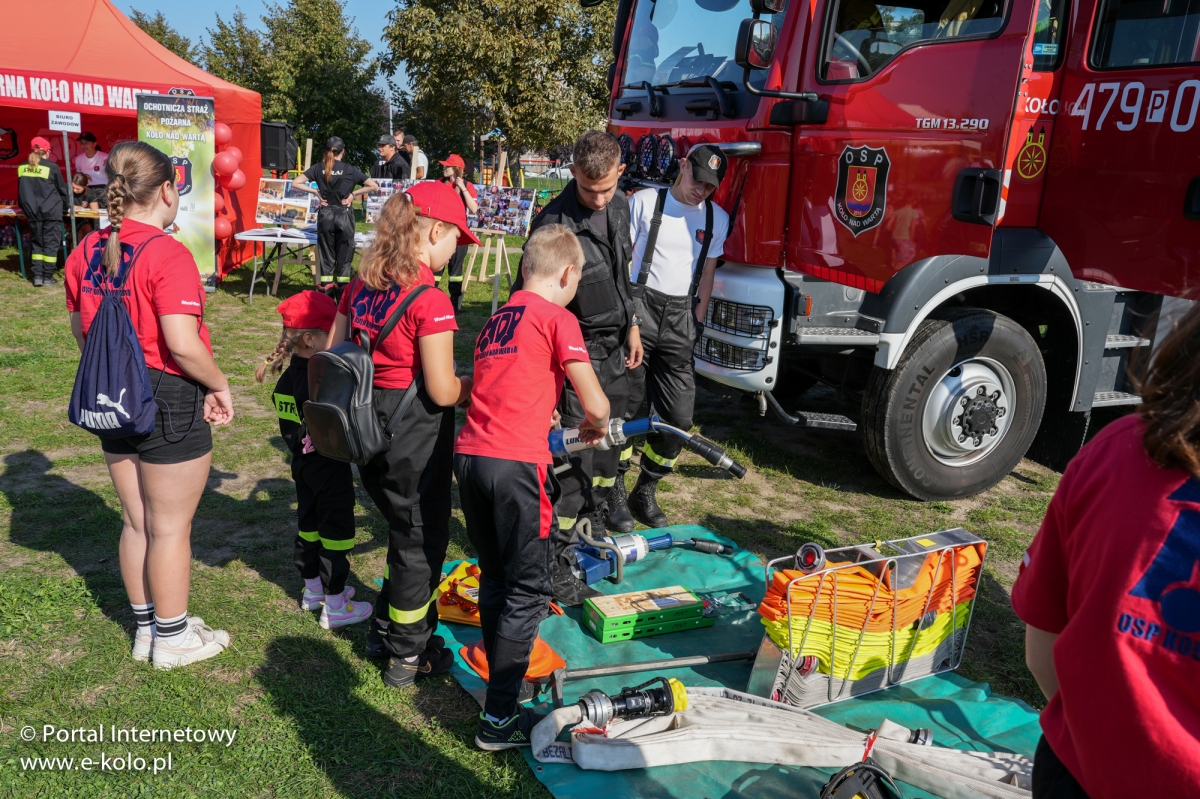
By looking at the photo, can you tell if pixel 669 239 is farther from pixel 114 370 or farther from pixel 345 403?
pixel 114 370

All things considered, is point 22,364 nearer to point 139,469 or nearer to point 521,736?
point 139,469

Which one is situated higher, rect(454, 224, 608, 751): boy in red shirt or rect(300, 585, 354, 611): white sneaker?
rect(454, 224, 608, 751): boy in red shirt

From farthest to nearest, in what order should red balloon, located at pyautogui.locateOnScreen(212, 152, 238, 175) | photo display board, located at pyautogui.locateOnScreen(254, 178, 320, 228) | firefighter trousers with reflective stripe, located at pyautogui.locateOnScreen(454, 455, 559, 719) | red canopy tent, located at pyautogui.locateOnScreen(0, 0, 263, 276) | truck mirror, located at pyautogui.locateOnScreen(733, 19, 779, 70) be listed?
photo display board, located at pyautogui.locateOnScreen(254, 178, 320, 228) < red balloon, located at pyautogui.locateOnScreen(212, 152, 238, 175) < red canopy tent, located at pyautogui.locateOnScreen(0, 0, 263, 276) < truck mirror, located at pyautogui.locateOnScreen(733, 19, 779, 70) < firefighter trousers with reflective stripe, located at pyautogui.locateOnScreen(454, 455, 559, 719)

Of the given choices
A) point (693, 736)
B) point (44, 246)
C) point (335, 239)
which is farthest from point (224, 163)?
point (693, 736)

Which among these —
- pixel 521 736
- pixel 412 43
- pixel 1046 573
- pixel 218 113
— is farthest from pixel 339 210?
pixel 412 43

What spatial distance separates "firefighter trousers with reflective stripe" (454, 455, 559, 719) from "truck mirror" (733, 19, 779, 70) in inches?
110

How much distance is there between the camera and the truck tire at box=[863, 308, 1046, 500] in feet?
16.3

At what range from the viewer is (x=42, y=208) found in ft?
38.0

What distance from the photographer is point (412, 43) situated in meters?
21.9

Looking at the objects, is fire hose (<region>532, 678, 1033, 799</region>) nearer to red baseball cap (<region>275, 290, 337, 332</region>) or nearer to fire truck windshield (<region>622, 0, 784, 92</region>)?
red baseball cap (<region>275, 290, 337, 332</region>)

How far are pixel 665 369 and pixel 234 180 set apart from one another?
9762 millimetres

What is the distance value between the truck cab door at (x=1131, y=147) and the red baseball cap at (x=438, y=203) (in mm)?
3269

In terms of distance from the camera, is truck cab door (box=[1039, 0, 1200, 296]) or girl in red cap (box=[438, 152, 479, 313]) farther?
girl in red cap (box=[438, 152, 479, 313])

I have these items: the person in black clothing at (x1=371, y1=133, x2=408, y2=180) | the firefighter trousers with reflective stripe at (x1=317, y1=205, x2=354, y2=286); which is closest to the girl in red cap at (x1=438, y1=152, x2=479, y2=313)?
the firefighter trousers with reflective stripe at (x1=317, y1=205, x2=354, y2=286)
